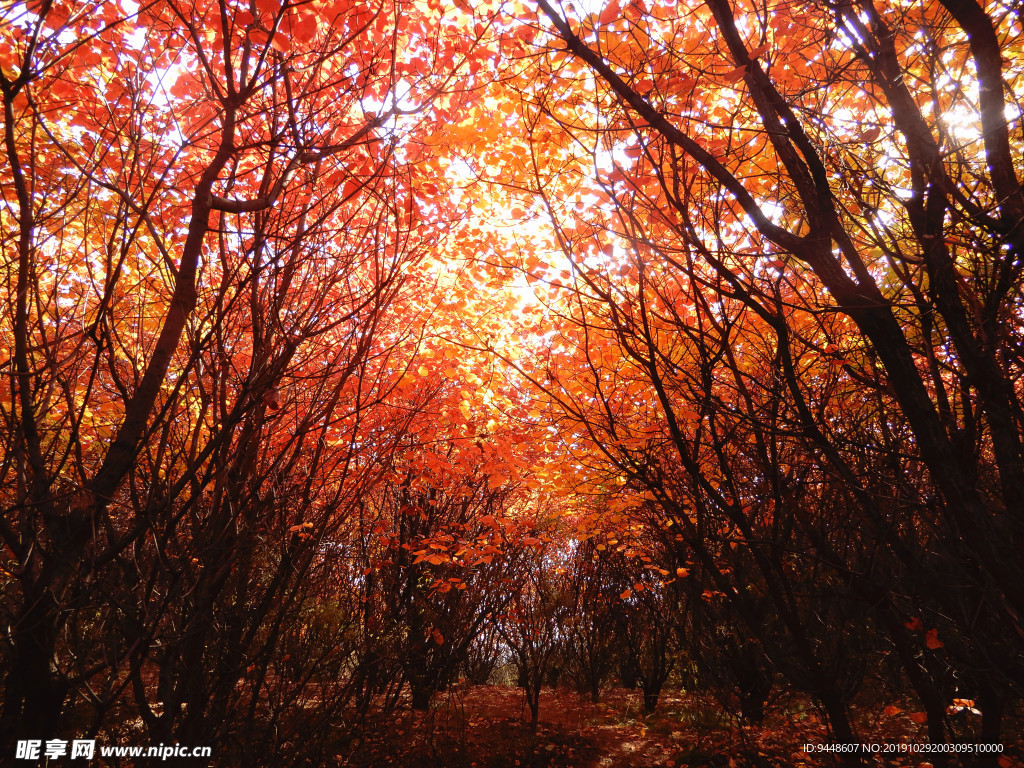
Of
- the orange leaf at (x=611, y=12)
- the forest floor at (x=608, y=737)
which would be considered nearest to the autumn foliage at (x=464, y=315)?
the orange leaf at (x=611, y=12)

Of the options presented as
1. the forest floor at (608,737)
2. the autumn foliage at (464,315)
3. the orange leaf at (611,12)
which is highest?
the orange leaf at (611,12)

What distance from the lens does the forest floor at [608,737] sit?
301 inches

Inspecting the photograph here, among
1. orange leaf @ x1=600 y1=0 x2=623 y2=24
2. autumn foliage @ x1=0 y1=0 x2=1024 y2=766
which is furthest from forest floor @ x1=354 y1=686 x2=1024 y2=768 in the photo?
orange leaf @ x1=600 y1=0 x2=623 y2=24

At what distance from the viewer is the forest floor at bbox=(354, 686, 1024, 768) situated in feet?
25.1

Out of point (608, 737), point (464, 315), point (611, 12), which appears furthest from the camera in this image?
point (608, 737)

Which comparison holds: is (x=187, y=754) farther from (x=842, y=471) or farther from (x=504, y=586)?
(x=504, y=586)

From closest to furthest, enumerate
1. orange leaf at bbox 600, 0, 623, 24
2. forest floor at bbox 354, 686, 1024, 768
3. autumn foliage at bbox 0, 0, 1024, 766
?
autumn foliage at bbox 0, 0, 1024, 766 < orange leaf at bbox 600, 0, 623, 24 < forest floor at bbox 354, 686, 1024, 768

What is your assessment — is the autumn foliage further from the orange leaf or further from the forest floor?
the forest floor

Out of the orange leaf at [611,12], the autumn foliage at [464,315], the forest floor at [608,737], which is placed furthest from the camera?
the forest floor at [608,737]

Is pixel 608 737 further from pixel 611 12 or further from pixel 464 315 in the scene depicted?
pixel 611 12

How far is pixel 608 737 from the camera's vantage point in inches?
376

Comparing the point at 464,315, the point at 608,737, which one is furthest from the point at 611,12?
the point at 608,737

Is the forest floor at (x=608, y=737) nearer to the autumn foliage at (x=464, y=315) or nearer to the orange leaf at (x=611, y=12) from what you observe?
the autumn foliage at (x=464, y=315)

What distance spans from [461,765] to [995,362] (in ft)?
26.3
